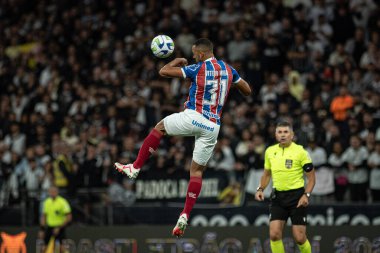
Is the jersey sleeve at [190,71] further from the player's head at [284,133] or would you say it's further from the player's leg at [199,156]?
the player's head at [284,133]

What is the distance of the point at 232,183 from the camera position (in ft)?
63.5

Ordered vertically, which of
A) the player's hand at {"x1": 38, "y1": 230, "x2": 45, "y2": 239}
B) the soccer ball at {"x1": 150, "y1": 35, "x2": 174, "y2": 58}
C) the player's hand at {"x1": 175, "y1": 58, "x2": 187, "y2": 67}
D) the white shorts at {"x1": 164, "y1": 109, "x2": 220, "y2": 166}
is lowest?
the player's hand at {"x1": 38, "y1": 230, "x2": 45, "y2": 239}

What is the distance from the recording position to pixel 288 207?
543 inches

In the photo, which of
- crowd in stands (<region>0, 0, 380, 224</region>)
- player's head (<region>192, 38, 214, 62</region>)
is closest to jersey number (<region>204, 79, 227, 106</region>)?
player's head (<region>192, 38, 214, 62</region>)

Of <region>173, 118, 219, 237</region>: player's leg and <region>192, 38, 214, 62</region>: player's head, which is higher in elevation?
<region>192, 38, 214, 62</region>: player's head

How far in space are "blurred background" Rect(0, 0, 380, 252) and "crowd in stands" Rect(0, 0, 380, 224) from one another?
4 centimetres

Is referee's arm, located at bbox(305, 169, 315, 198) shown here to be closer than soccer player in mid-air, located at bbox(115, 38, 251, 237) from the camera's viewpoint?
No

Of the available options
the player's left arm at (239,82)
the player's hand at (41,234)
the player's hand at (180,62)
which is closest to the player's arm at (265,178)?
the player's left arm at (239,82)

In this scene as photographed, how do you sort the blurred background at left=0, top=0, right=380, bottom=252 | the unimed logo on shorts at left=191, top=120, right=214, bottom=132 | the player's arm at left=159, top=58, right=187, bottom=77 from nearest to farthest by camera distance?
the player's arm at left=159, top=58, right=187, bottom=77
the unimed logo on shorts at left=191, top=120, right=214, bottom=132
the blurred background at left=0, top=0, right=380, bottom=252

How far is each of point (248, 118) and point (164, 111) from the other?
7.26ft

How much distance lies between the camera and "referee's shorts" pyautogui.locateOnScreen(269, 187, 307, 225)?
13680mm

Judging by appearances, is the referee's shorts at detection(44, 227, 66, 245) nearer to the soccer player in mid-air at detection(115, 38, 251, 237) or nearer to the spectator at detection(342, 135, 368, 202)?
the spectator at detection(342, 135, 368, 202)

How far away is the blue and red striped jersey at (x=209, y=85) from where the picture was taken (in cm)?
1234

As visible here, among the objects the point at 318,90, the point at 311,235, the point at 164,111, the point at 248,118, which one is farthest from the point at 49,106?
the point at 311,235
